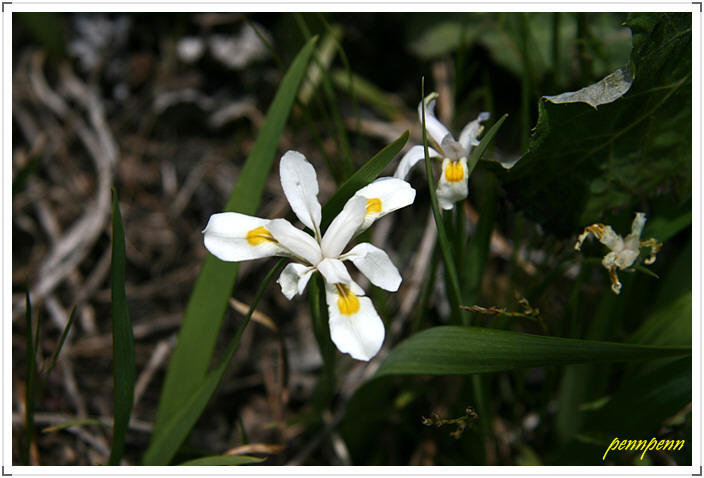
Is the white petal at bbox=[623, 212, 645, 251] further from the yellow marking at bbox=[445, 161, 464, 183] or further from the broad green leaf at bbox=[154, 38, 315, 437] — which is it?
the broad green leaf at bbox=[154, 38, 315, 437]

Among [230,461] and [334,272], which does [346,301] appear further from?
[230,461]

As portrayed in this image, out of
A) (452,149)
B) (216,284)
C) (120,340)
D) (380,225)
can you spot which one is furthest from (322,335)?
(380,225)

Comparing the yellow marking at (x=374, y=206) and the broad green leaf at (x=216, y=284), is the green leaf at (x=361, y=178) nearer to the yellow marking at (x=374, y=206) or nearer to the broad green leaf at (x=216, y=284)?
the yellow marking at (x=374, y=206)

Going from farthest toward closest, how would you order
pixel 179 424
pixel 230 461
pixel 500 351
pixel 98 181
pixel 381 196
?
pixel 98 181 < pixel 179 424 < pixel 230 461 < pixel 381 196 < pixel 500 351

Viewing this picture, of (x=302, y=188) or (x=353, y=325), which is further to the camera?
(x=302, y=188)

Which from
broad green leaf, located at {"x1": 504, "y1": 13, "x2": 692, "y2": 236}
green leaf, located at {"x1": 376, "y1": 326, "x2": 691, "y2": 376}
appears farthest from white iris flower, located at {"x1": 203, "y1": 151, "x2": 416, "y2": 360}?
broad green leaf, located at {"x1": 504, "y1": 13, "x2": 692, "y2": 236}

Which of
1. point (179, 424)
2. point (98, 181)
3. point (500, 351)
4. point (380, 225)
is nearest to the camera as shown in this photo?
point (500, 351)

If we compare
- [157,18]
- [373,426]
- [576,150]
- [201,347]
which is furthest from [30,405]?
[157,18]
